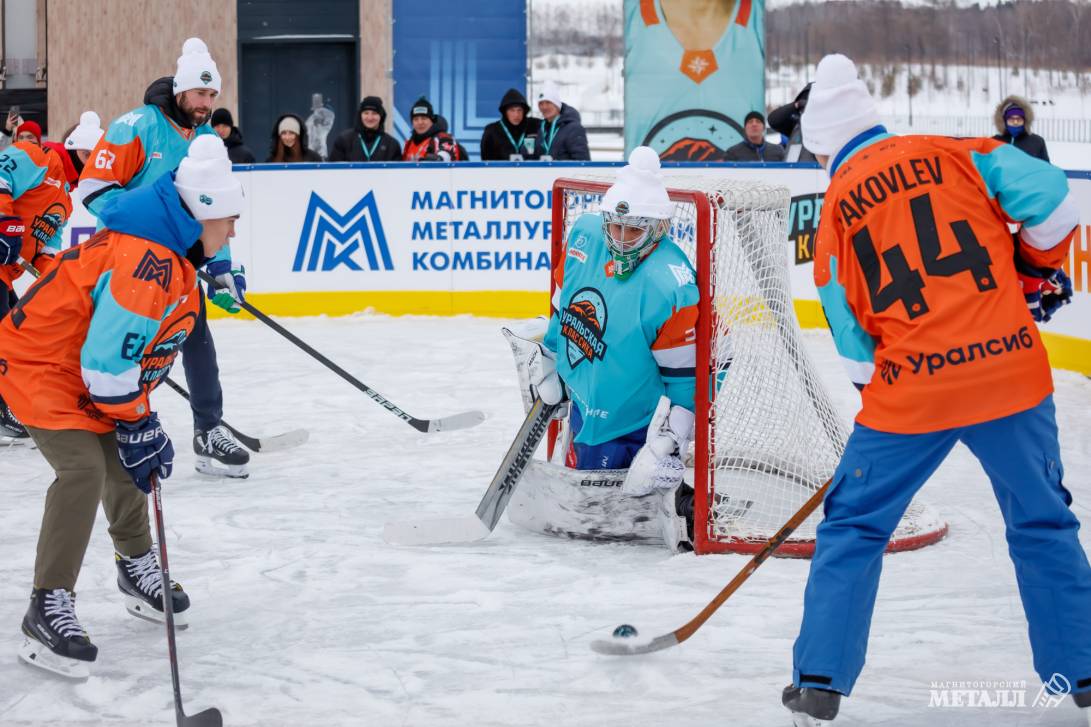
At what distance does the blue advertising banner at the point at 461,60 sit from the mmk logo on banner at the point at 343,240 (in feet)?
8.46

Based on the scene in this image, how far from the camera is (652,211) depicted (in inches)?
144

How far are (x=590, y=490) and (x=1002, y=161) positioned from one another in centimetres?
166

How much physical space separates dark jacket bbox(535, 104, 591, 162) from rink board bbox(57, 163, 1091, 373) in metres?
0.44

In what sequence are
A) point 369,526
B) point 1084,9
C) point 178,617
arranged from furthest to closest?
point 1084,9 < point 369,526 < point 178,617

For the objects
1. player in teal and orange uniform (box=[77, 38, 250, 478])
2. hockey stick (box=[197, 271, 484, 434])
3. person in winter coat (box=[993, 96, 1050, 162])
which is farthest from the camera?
person in winter coat (box=[993, 96, 1050, 162])

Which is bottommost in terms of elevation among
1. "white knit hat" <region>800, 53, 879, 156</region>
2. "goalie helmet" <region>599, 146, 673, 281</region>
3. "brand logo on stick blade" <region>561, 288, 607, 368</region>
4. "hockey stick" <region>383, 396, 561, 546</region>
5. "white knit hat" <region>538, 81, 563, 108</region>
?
"hockey stick" <region>383, 396, 561, 546</region>

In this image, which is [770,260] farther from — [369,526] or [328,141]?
[328,141]

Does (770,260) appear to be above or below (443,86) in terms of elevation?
below

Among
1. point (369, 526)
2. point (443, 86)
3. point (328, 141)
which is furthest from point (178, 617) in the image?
point (328, 141)

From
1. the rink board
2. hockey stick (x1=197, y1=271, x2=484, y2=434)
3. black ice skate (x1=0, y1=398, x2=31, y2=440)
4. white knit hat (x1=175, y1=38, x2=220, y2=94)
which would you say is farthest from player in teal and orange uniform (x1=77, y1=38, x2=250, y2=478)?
the rink board

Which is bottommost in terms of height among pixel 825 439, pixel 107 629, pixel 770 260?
pixel 107 629

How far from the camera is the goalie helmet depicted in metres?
3.65

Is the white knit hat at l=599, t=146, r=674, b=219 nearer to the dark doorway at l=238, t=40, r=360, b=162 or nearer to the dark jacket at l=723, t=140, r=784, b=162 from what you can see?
the dark jacket at l=723, t=140, r=784, b=162

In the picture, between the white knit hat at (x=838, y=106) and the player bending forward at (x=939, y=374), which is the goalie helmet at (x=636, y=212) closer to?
the white knit hat at (x=838, y=106)
